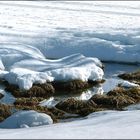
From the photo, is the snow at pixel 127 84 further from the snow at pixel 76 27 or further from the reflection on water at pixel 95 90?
the snow at pixel 76 27

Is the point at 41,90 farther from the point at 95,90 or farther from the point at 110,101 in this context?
the point at 110,101

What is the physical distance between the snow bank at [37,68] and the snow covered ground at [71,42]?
0.09 ft

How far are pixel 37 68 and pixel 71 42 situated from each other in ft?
15.3

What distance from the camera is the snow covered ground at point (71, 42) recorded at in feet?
21.1

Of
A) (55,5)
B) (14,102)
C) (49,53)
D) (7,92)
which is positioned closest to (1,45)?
(49,53)

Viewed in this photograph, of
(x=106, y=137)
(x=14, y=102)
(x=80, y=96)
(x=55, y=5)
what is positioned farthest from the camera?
(x=55, y=5)

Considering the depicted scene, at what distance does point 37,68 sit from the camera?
1439 cm

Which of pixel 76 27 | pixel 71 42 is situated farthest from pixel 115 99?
pixel 76 27

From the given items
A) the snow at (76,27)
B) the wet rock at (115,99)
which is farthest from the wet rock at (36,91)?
the snow at (76,27)

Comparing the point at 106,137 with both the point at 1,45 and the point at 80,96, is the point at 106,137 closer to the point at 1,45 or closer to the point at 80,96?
the point at 80,96

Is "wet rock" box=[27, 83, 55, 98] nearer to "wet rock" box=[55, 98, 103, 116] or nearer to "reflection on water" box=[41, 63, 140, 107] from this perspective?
"reflection on water" box=[41, 63, 140, 107]

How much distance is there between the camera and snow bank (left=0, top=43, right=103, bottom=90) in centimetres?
1286

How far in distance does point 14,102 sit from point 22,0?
19741 millimetres

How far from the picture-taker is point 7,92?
484 inches
